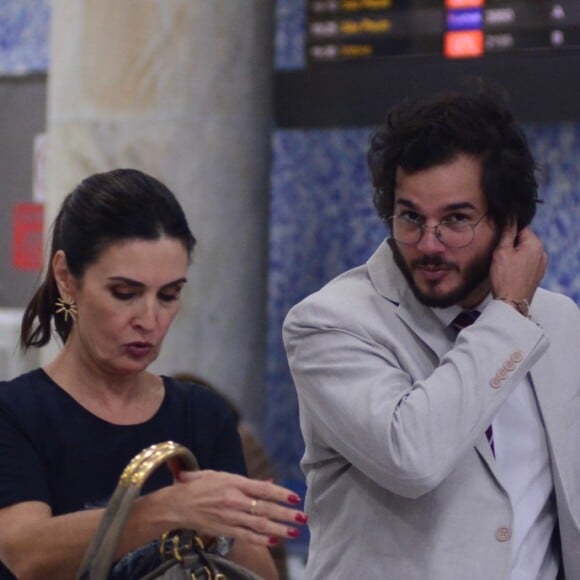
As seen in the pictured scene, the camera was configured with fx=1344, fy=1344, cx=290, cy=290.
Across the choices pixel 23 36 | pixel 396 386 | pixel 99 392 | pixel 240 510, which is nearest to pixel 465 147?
pixel 396 386

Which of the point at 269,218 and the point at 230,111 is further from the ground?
the point at 230,111

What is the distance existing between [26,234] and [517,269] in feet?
12.1

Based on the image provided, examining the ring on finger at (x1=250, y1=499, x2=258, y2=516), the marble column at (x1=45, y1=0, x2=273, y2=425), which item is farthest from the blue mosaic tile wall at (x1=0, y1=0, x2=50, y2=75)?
the ring on finger at (x1=250, y1=499, x2=258, y2=516)

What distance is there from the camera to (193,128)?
4559 millimetres

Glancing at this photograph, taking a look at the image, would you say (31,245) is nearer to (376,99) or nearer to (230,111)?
(230,111)

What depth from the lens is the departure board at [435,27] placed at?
13.9ft

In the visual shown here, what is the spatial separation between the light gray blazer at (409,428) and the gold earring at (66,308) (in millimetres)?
376

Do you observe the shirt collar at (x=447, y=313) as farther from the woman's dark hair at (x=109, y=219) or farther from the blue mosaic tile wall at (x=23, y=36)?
the blue mosaic tile wall at (x=23, y=36)

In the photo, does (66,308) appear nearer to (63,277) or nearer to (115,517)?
(63,277)

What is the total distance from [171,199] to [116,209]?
3.6 inches

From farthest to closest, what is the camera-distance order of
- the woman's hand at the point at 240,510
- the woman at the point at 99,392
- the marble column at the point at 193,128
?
1. the marble column at the point at 193,128
2. the woman at the point at 99,392
3. the woman's hand at the point at 240,510

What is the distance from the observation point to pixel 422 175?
7.11 feet

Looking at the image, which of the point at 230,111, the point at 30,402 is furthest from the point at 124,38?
the point at 30,402

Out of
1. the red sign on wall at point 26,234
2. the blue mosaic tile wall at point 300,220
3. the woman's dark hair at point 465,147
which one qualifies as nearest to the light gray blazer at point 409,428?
the woman's dark hair at point 465,147
